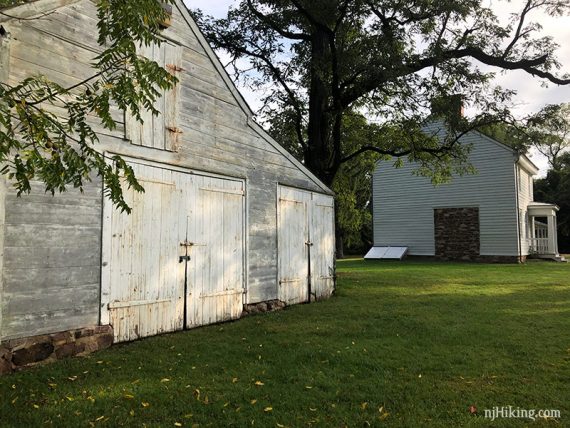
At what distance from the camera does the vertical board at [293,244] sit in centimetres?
931

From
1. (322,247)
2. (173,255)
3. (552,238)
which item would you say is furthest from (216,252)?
(552,238)

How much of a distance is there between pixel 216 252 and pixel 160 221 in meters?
1.31

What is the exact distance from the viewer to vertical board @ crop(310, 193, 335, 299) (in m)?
10.5

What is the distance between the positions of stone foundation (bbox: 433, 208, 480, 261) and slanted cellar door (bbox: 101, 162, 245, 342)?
730 inches

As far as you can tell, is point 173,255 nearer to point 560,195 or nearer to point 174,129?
point 174,129

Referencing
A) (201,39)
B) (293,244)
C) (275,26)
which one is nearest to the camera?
(201,39)

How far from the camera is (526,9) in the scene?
45.5ft

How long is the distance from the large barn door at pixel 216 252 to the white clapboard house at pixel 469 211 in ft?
53.7

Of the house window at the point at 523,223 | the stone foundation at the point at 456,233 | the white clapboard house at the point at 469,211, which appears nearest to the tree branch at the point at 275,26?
the white clapboard house at the point at 469,211

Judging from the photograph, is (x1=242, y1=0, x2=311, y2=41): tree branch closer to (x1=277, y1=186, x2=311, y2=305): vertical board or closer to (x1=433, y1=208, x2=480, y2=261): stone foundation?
(x1=277, y1=186, x2=311, y2=305): vertical board

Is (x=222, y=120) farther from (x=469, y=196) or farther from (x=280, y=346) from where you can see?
(x=469, y=196)

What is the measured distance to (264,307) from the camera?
28.6 feet

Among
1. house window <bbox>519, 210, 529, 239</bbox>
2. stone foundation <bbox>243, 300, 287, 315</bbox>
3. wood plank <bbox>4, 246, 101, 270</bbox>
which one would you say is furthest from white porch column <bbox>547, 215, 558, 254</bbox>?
wood plank <bbox>4, 246, 101, 270</bbox>

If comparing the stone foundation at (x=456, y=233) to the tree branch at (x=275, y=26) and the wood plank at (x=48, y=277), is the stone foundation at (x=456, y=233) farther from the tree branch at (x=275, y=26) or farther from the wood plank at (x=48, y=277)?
the wood plank at (x=48, y=277)
